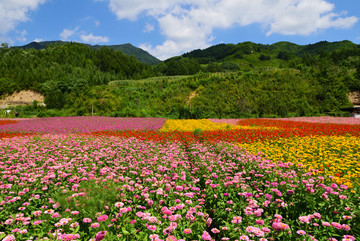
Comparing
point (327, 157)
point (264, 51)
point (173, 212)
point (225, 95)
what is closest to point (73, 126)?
point (173, 212)

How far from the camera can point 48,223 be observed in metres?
2.31

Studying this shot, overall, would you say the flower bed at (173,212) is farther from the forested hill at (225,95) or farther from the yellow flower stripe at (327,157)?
the forested hill at (225,95)

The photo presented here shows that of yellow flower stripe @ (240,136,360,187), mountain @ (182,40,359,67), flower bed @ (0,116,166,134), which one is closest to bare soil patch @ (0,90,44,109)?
flower bed @ (0,116,166,134)

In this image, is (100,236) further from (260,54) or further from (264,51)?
(264,51)

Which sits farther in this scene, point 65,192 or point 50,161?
point 50,161

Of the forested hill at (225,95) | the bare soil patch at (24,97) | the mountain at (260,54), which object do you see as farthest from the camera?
the mountain at (260,54)

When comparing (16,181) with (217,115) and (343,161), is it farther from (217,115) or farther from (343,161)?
(217,115)

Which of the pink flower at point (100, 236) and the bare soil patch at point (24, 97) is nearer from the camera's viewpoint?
the pink flower at point (100, 236)

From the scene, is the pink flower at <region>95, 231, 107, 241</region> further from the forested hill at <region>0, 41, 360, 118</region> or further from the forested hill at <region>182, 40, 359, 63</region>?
the forested hill at <region>182, 40, 359, 63</region>

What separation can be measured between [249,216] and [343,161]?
4.36 m

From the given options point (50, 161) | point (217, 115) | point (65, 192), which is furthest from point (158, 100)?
point (65, 192)

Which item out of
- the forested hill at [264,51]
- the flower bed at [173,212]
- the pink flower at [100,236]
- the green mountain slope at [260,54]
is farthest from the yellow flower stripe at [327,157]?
the forested hill at [264,51]

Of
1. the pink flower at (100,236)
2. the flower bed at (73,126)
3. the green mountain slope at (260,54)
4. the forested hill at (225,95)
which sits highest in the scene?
the green mountain slope at (260,54)

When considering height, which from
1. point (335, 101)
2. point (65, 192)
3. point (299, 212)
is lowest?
point (299, 212)
